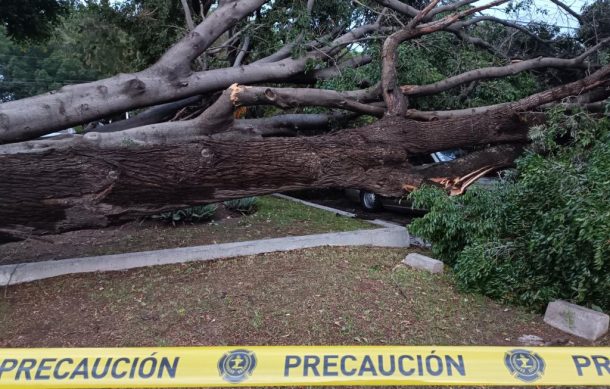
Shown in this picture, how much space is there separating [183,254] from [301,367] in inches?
150

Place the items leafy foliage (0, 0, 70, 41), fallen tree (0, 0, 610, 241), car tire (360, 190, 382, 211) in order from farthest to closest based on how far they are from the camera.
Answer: leafy foliage (0, 0, 70, 41) → car tire (360, 190, 382, 211) → fallen tree (0, 0, 610, 241)

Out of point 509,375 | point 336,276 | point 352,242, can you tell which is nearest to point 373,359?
point 509,375

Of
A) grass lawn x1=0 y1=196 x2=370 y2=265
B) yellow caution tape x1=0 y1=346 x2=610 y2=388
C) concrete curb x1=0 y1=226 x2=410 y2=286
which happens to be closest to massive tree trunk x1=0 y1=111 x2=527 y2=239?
concrete curb x1=0 y1=226 x2=410 y2=286

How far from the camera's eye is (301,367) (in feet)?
8.43

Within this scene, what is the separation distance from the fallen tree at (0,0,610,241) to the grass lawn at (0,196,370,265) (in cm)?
130

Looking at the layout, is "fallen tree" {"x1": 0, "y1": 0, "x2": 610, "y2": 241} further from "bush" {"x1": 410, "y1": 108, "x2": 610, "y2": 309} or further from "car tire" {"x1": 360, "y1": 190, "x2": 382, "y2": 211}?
"car tire" {"x1": 360, "y1": 190, "x2": 382, "y2": 211}

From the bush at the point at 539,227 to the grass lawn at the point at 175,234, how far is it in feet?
7.17

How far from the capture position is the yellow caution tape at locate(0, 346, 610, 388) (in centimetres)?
250

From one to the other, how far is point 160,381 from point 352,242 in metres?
4.75

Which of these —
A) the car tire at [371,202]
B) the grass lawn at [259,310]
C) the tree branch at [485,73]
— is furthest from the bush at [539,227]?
the car tire at [371,202]

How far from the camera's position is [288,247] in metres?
6.60

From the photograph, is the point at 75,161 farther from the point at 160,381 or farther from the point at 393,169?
the point at 393,169

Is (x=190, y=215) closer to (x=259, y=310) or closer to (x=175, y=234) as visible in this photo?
(x=175, y=234)

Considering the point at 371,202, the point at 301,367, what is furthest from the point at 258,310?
the point at 371,202
